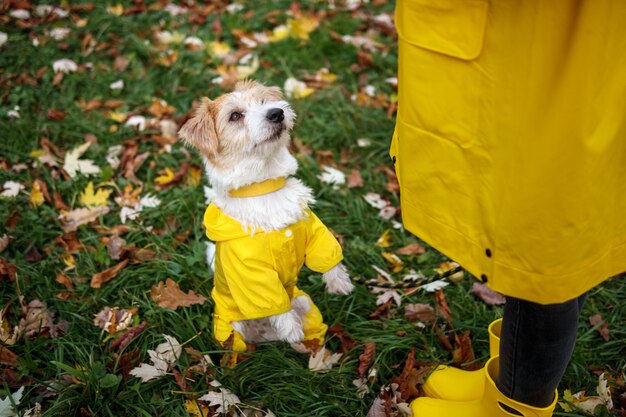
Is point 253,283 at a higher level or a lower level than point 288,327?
higher

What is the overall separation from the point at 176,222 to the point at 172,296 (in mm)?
764

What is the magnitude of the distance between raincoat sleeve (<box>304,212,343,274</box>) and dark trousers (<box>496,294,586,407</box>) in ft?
2.90

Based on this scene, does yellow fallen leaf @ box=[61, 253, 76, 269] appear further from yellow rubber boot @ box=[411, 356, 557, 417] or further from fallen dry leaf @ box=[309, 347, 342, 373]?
yellow rubber boot @ box=[411, 356, 557, 417]

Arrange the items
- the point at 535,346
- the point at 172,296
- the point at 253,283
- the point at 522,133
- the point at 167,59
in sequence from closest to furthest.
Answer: the point at 522,133 → the point at 535,346 → the point at 253,283 → the point at 172,296 → the point at 167,59

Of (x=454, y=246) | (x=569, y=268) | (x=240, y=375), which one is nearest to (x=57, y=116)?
(x=240, y=375)

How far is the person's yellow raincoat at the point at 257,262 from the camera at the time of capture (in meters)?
2.30

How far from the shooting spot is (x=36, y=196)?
142 inches

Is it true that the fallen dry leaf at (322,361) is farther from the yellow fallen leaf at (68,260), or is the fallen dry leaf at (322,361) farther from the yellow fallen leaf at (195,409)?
the yellow fallen leaf at (68,260)

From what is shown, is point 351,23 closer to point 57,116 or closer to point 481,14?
point 57,116

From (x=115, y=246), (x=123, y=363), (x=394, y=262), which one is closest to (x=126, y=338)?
(x=123, y=363)

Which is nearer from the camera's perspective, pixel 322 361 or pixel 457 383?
pixel 457 383

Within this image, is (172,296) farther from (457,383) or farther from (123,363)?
(457,383)

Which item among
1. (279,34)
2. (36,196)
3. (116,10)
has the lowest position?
(36,196)

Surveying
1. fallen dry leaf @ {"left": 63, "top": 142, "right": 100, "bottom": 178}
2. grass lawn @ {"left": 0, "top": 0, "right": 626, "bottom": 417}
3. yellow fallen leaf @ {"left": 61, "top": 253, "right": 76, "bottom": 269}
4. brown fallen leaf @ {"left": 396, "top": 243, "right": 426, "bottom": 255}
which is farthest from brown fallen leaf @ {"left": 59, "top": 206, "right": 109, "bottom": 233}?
brown fallen leaf @ {"left": 396, "top": 243, "right": 426, "bottom": 255}
